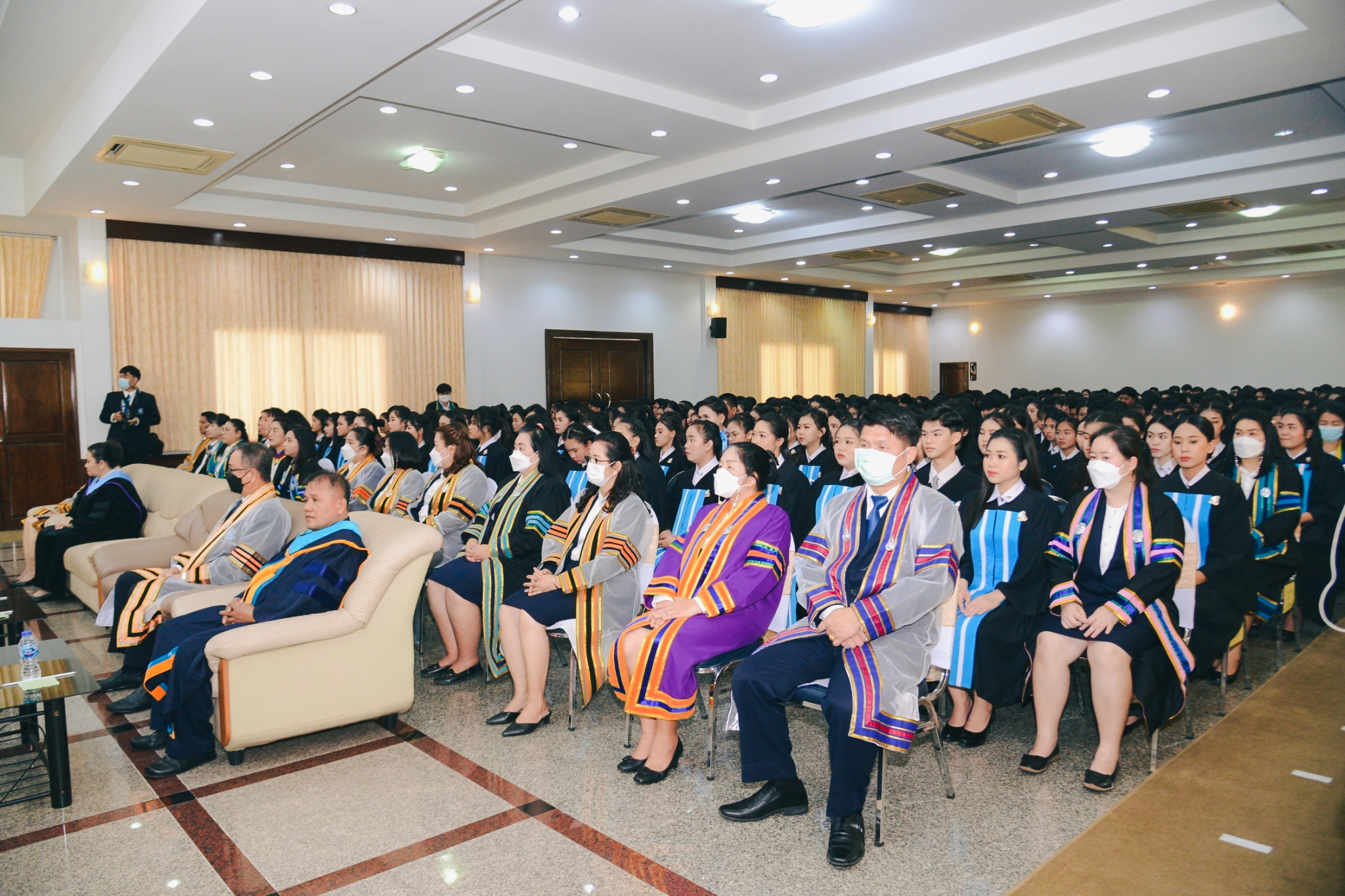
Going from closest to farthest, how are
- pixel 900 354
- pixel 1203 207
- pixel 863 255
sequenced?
pixel 1203 207 → pixel 863 255 → pixel 900 354

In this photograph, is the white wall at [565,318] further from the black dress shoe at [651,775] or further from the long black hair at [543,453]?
the black dress shoe at [651,775]

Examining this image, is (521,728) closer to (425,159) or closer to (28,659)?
(28,659)

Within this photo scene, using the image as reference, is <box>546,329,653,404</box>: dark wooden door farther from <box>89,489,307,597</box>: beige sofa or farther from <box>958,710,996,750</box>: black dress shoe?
<box>958,710,996,750</box>: black dress shoe

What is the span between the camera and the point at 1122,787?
11.3 ft

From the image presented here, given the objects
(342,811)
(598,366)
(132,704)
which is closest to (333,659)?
(342,811)

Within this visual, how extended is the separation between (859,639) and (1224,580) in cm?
196

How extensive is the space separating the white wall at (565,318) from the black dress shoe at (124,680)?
8174 mm

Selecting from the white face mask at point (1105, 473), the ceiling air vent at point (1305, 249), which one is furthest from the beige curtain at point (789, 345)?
the white face mask at point (1105, 473)

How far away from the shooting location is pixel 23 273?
10141 millimetres

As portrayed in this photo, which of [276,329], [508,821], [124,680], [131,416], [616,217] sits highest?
[616,217]

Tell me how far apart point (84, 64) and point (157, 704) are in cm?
538

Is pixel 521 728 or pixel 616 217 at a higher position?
pixel 616 217

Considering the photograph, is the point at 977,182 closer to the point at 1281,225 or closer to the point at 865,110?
the point at 865,110

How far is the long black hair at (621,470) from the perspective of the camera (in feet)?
13.6
